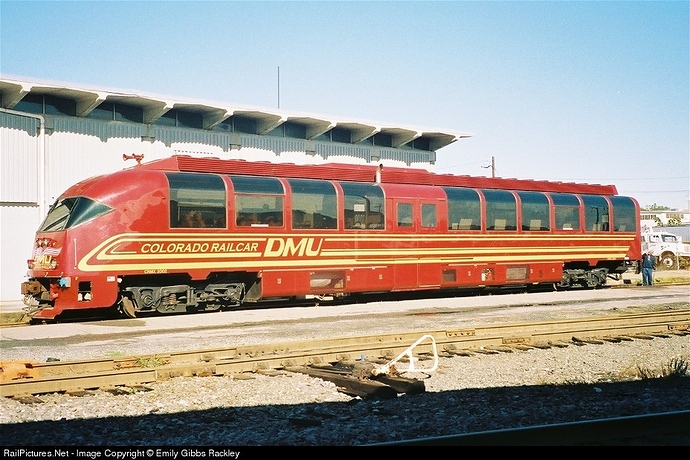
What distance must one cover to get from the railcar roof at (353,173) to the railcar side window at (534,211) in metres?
0.53

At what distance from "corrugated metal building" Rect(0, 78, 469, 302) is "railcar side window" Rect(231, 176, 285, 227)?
8729 millimetres

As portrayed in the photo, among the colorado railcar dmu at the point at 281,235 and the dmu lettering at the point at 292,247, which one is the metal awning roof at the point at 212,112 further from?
the dmu lettering at the point at 292,247

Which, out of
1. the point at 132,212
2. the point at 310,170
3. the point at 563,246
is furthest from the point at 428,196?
the point at 132,212

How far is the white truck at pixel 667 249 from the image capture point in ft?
136

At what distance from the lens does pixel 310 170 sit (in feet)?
57.4

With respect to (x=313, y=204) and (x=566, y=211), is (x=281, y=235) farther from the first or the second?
(x=566, y=211)

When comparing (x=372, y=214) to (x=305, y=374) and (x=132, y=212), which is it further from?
(x=305, y=374)

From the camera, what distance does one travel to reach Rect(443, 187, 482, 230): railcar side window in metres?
19.4

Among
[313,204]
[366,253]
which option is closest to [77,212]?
[313,204]

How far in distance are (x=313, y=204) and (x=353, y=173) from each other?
6.44 feet

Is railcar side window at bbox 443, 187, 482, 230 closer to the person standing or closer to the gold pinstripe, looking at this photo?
the gold pinstripe

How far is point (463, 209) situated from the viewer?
19672 mm

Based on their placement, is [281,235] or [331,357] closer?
[331,357]

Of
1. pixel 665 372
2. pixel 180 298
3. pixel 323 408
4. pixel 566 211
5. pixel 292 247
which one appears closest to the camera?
pixel 323 408
